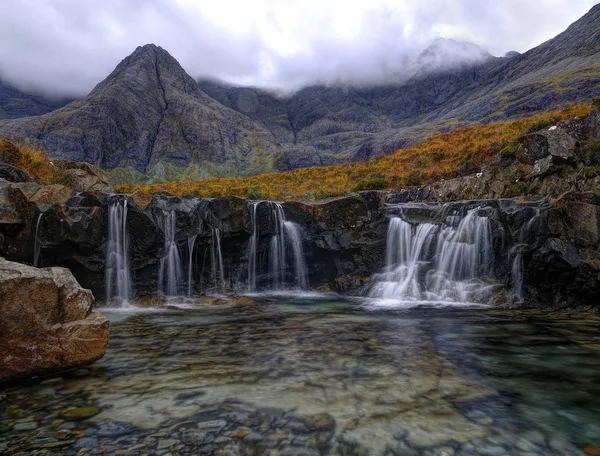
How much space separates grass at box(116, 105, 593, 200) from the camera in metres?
26.8

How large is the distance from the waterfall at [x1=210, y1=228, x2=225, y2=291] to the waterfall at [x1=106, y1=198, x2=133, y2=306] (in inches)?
161

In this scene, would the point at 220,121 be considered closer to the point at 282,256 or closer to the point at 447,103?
the point at 447,103

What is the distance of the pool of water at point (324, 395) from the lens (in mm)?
4527

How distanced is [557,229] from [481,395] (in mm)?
10857

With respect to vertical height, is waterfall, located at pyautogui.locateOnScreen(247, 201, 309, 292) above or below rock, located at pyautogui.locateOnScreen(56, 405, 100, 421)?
above

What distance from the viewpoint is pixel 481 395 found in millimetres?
5957

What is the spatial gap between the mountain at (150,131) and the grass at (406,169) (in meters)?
73.3

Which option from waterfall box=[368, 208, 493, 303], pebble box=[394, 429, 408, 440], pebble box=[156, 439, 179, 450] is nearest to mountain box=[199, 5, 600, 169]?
waterfall box=[368, 208, 493, 303]

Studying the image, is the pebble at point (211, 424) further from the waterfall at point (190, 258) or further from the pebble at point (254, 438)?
the waterfall at point (190, 258)

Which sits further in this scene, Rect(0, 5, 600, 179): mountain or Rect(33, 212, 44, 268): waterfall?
Rect(0, 5, 600, 179): mountain

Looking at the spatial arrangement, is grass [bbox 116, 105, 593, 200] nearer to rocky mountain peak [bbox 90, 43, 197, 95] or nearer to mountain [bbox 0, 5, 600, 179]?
mountain [bbox 0, 5, 600, 179]

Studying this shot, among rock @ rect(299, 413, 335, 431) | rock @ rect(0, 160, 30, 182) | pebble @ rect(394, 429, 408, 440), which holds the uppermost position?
rock @ rect(0, 160, 30, 182)

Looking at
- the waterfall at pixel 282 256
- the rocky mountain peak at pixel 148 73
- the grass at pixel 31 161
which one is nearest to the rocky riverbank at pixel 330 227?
the waterfall at pixel 282 256

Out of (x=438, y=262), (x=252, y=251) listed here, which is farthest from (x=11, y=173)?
(x=438, y=262)
